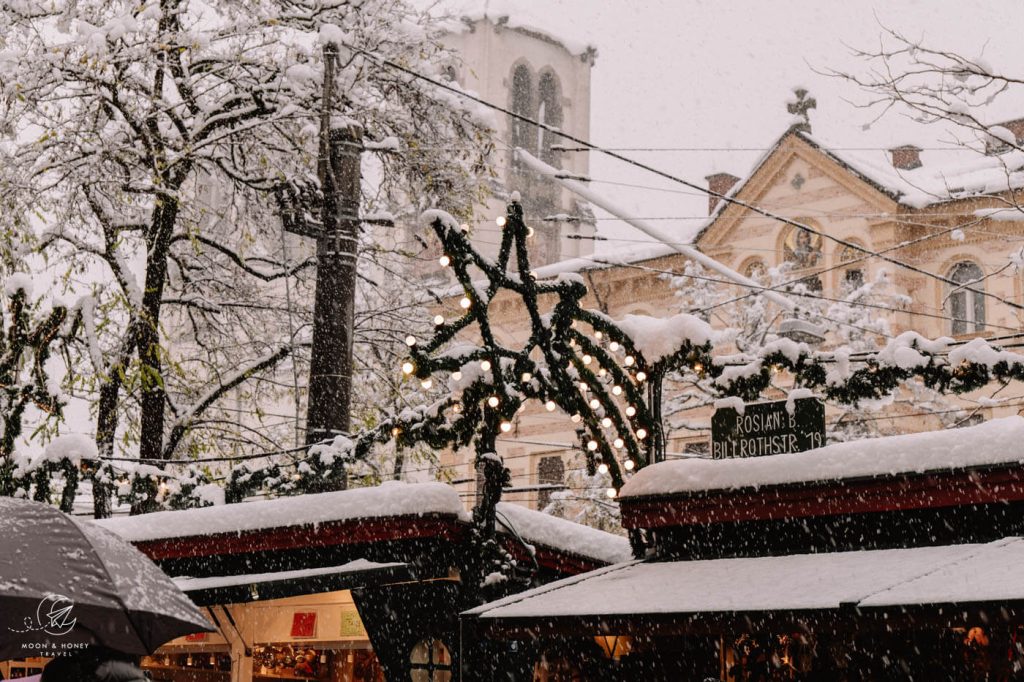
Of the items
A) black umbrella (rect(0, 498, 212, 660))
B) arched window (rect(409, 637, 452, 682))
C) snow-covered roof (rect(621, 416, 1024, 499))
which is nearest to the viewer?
black umbrella (rect(0, 498, 212, 660))

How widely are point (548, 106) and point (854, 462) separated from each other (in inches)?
1982

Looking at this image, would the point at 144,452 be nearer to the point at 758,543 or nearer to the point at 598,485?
the point at 758,543

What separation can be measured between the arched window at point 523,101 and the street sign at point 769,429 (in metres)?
46.3

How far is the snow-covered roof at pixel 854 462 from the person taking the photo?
27.3 feet

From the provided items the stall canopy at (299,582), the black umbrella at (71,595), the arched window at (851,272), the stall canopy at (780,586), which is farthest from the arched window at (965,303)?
the black umbrella at (71,595)

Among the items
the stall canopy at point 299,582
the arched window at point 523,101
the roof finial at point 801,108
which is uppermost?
the arched window at point 523,101

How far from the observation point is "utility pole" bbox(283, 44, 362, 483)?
1084cm

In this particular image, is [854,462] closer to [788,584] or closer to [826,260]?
[788,584]

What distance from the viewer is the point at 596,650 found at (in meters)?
10.1

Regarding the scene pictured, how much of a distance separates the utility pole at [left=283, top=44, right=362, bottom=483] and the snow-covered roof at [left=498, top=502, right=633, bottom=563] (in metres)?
1.77

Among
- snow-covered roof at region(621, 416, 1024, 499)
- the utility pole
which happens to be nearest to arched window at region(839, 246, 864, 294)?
the utility pole

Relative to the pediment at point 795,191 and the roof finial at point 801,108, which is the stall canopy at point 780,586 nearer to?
the pediment at point 795,191

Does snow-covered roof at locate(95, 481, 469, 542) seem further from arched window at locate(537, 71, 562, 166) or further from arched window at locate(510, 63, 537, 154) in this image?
arched window at locate(537, 71, 562, 166)

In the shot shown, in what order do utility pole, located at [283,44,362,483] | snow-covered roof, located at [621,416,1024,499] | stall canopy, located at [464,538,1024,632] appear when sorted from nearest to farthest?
stall canopy, located at [464,538,1024,632] → snow-covered roof, located at [621,416,1024,499] → utility pole, located at [283,44,362,483]
